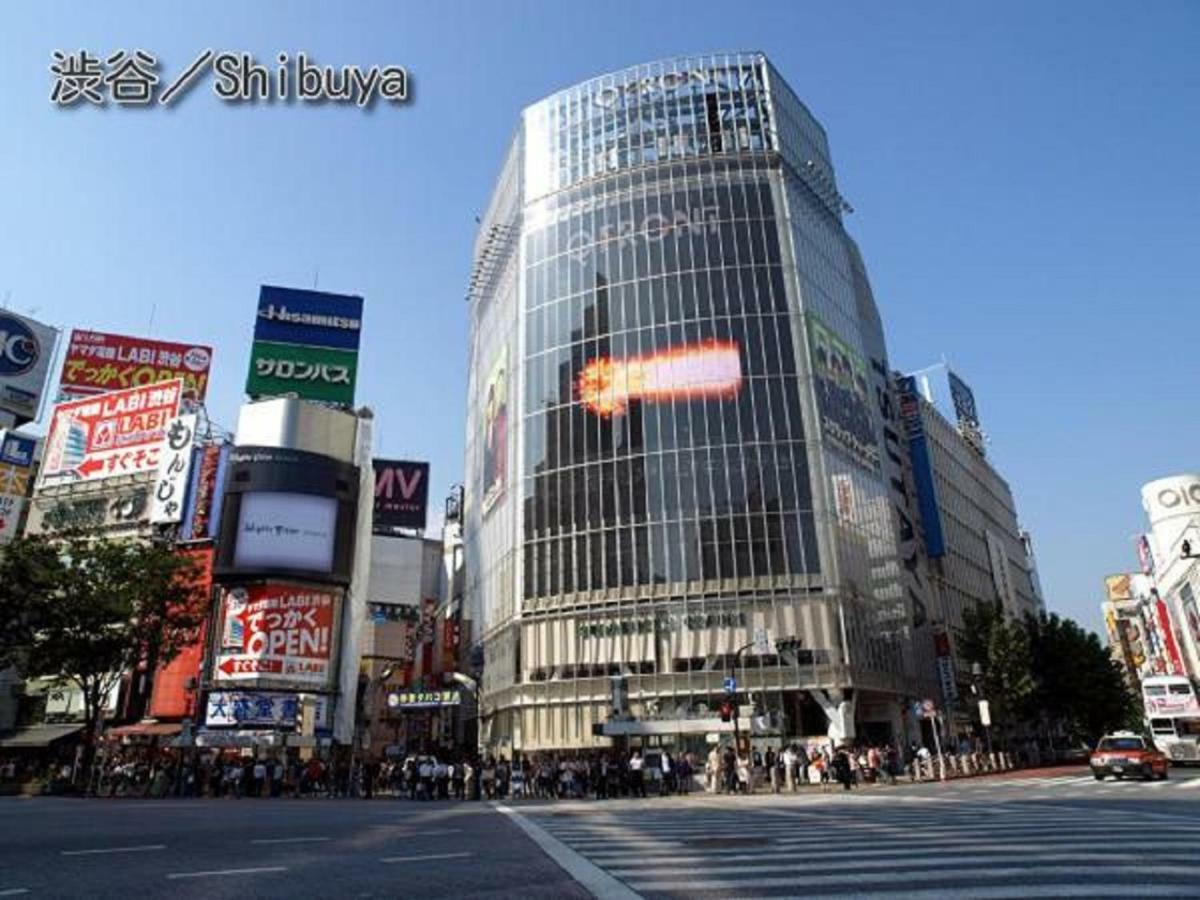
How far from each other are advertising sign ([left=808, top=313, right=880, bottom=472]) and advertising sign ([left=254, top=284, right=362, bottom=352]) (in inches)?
1331

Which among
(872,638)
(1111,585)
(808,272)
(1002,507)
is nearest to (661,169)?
(808,272)

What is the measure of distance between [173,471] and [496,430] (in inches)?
864

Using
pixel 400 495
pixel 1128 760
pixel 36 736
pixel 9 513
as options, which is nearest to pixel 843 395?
pixel 1128 760

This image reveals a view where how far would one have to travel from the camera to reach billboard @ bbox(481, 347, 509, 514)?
197ft

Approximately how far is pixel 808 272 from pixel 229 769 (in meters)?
45.4

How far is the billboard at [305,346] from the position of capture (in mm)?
60625

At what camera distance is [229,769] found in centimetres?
3891

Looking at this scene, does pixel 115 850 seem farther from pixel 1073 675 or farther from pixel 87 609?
pixel 1073 675

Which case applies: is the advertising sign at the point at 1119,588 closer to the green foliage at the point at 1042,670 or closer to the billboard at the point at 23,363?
the green foliage at the point at 1042,670

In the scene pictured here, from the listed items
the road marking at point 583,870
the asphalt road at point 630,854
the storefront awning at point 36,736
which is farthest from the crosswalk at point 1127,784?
the storefront awning at point 36,736

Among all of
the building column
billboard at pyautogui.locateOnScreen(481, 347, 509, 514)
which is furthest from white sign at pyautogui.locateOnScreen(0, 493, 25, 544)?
the building column

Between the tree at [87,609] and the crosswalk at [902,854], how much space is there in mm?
25787

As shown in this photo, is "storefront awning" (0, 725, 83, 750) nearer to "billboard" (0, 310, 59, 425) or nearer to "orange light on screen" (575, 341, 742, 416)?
"billboard" (0, 310, 59, 425)

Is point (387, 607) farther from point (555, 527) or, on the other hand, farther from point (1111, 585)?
point (1111, 585)
